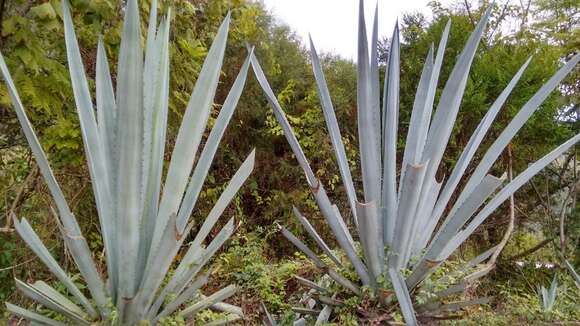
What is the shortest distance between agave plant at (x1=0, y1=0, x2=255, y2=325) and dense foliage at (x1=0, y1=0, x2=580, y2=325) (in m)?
0.91

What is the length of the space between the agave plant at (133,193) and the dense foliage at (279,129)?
0.91 metres

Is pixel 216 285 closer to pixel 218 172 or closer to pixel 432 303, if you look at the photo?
pixel 218 172

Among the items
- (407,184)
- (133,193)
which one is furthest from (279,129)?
(133,193)

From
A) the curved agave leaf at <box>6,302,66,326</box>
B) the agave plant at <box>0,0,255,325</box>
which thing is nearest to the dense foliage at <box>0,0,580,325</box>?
the agave plant at <box>0,0,255,325</box>

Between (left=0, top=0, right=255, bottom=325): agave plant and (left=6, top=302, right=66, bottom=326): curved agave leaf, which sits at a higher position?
(left=0, top=0, right=255, bottom=325): agave plant

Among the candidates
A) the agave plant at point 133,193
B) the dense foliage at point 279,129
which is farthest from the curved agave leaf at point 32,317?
the dense foliage at point 279,129

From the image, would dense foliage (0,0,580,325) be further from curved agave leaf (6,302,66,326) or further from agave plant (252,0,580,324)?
curved agave leaf (6,302,66,326)

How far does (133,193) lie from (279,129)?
3683 mm

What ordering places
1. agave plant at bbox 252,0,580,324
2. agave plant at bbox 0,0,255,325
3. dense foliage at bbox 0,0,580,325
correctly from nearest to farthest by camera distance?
agave plant at bbox 0,0,255,325
agave plant at bbox 252,0,580,324
dense foliage at bbox 0,0,580,325

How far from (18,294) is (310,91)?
3.33 m

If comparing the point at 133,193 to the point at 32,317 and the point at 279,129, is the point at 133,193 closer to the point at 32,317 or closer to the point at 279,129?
the point at 32,317

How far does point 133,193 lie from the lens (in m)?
1.08

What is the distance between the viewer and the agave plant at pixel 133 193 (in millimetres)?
1045

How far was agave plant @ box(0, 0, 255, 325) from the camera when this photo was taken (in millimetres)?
1045
